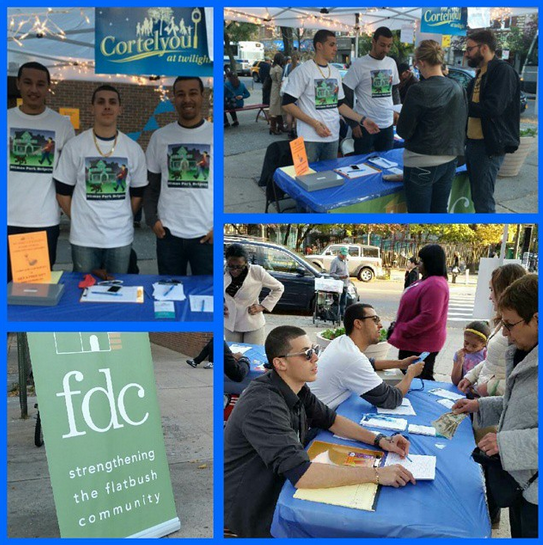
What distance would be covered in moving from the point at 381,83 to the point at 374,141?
0.95ft

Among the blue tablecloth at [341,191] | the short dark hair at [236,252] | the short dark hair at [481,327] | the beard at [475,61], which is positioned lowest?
the short dark hair at [481,327]

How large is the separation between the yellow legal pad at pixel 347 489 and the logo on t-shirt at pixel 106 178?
1.37m

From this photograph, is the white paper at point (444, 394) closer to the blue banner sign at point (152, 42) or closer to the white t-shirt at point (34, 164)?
the blue banner sign at point (152, 42)

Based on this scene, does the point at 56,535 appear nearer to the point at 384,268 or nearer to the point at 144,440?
the point at 144,440

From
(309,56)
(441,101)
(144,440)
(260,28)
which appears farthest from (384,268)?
(144,440)

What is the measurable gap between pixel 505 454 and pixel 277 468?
730 millimetres

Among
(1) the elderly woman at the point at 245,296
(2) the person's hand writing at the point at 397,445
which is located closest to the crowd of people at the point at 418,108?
(1) the elderly woman at the point at 245,296

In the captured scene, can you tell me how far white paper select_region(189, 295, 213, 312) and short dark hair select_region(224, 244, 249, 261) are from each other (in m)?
0.23

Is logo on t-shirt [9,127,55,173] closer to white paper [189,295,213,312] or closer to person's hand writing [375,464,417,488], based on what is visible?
white paper [189,295,213,312]

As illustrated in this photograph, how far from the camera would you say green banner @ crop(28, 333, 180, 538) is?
2.77m

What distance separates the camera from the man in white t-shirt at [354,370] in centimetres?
277

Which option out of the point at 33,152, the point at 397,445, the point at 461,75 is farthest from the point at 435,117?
the point at 33,152

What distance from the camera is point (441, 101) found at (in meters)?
2.72

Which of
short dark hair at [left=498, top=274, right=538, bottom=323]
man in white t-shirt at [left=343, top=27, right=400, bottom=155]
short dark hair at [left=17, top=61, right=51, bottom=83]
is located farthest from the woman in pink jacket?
short dark hair at [left=17, top=61, right=51, bottom=83]
